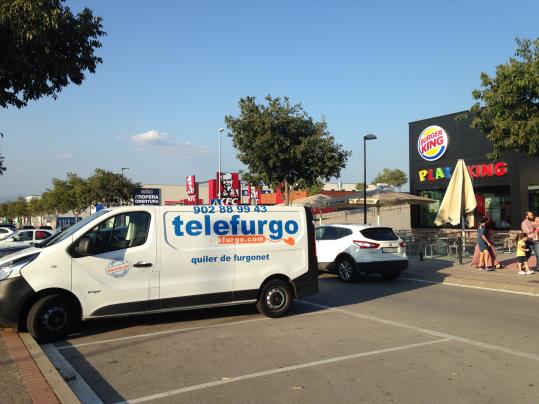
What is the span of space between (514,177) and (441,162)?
14.3ft

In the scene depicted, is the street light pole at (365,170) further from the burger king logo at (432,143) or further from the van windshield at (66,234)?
the van windshield at (66,234)

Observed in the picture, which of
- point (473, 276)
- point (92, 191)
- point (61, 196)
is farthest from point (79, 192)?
point (473, 276)

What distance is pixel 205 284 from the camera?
821 centimetres

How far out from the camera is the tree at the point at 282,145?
76.9 feet

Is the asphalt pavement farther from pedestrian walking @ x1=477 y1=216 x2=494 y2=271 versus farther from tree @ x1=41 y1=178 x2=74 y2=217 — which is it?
tree @ x1=41 y1=178 x2=74 y2=217

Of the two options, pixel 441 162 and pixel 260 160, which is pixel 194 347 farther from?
pixel 441 162

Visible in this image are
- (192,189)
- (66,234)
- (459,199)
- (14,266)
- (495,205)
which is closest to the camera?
(14,266)

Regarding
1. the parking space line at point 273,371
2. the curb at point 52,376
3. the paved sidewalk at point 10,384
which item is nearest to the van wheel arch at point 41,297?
the curb at point 52,376

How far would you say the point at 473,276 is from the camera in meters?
13.3

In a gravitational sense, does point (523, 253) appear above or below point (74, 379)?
above

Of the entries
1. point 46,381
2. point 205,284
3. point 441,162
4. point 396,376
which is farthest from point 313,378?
point 441,162

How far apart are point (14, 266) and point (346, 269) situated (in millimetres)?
8521

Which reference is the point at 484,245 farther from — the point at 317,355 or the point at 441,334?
the point at 317,355

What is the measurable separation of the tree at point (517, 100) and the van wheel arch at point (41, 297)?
10.9 meters
